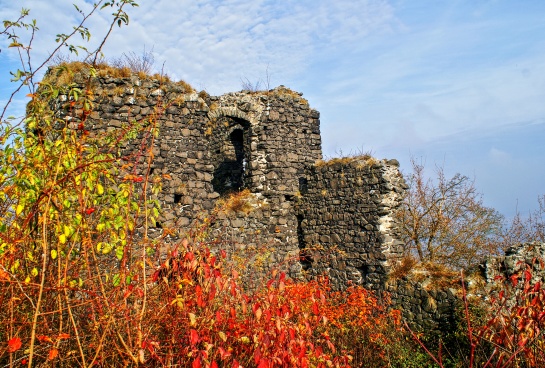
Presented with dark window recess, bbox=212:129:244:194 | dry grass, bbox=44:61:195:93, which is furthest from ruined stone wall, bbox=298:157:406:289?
dry grass, bbox=44:61:195:93

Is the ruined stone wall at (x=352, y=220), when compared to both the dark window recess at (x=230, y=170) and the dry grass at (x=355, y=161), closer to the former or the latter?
the dry grass at (x=355, y=161)

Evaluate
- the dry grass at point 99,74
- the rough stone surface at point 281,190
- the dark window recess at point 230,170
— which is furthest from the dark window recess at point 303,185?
the dry grass at point 99,74

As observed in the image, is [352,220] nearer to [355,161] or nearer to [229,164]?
[355,161]

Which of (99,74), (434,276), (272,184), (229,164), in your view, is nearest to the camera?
(99,74)

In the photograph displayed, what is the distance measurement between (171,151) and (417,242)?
31.3 ft

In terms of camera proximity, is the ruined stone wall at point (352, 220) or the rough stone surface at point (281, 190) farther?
the ruined stone wall at point (352, 220)

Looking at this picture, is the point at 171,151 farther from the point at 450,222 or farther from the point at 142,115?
the point at 450,222

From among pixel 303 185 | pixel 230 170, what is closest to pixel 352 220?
pixel 303 185

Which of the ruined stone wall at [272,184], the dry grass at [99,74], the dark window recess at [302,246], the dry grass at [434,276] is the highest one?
the dry grass at [99,74]

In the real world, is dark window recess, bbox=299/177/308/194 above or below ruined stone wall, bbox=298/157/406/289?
above

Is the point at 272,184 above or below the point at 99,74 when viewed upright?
below

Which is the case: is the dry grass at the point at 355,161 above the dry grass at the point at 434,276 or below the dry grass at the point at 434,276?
above

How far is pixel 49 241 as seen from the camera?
341 cm

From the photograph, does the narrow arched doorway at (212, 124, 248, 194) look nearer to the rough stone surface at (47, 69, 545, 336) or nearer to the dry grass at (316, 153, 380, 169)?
the rough stone surface at (47, 69, 545, 336)
